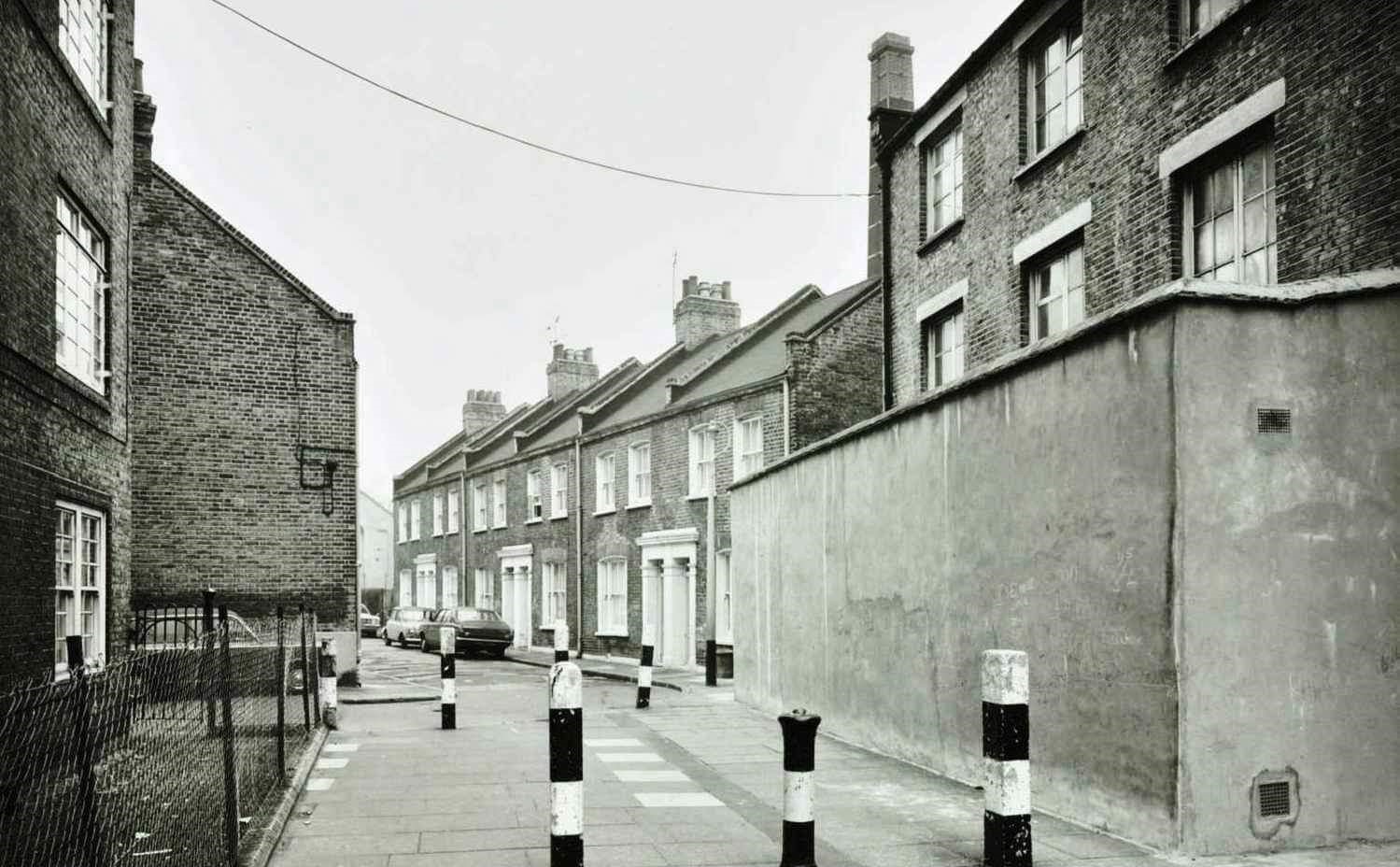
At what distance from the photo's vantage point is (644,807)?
843 centimetres

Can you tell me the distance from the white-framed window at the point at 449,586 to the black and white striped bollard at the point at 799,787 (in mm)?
39818

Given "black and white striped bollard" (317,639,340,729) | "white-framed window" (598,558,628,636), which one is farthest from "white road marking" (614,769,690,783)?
"white-framed window" (598,558,628,636)

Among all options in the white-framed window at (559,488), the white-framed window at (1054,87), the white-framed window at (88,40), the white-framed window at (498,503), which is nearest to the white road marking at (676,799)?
the white-framed window at (1054,87)

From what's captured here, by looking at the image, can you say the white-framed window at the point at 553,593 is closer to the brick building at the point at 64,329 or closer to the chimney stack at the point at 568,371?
the chimney stack at the point at 568,371

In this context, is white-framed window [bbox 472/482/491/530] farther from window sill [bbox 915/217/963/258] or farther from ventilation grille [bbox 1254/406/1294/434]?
ventilation grille [bbox 1254/406/1294/434]

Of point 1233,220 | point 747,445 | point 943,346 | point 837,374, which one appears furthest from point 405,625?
point 1233,220

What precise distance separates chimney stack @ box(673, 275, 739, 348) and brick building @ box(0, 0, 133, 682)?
21541mm

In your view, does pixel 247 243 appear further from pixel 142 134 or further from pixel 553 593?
pixel 553 593

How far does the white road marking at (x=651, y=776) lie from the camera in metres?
9.71

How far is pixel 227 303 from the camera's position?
20.2m

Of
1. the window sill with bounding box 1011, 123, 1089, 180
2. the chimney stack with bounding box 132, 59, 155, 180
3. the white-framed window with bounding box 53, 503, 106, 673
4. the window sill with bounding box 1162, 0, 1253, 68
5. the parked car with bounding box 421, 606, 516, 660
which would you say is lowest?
the parked car with bounding box 421, 606, 516, 660

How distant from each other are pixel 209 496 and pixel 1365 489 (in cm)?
1747

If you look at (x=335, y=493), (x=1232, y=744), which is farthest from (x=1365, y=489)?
(x=335, y=493)

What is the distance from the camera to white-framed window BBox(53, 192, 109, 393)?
11469mm
